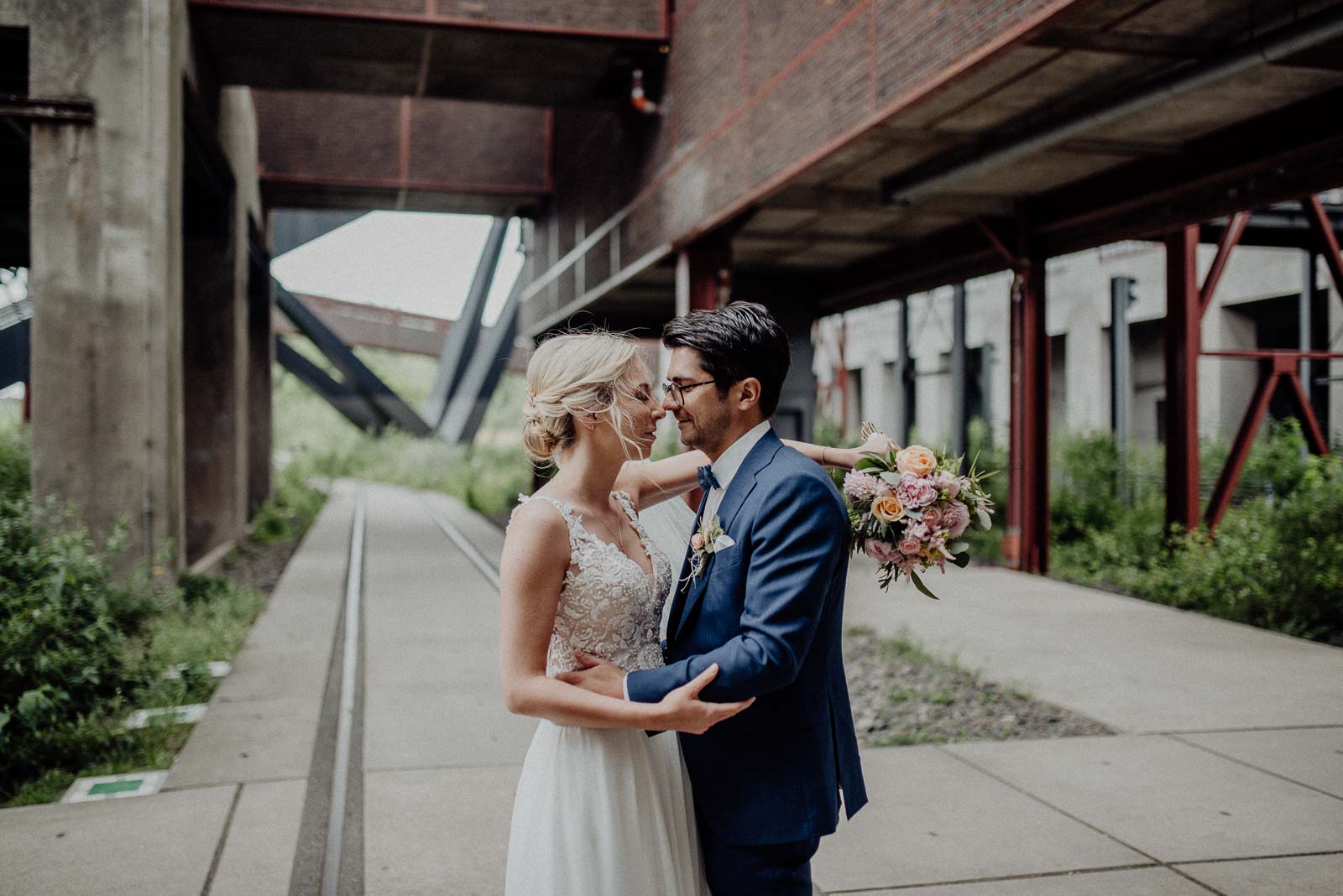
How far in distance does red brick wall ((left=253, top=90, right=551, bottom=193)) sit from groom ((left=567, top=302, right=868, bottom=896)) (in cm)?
1761

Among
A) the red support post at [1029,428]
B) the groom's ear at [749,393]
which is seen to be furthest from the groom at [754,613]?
the red support post at [1029,428]

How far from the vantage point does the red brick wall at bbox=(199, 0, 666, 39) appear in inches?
492

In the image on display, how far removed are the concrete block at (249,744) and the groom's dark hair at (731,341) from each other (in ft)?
13.0

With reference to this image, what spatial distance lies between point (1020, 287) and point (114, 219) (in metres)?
9.05

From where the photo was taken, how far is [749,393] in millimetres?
2383

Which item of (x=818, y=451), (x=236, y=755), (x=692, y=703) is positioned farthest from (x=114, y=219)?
(x=692, y=703)

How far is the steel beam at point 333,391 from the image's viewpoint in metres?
35.3

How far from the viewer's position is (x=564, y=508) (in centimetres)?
239

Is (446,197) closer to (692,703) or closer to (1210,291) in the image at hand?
(1210,291)

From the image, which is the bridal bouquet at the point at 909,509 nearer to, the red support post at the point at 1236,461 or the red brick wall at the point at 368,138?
the red support post at the point at 1236,461

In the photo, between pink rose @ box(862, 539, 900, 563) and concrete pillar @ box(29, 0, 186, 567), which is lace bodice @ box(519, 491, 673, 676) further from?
concrete pillar @ box(29, 0, 186, 567)

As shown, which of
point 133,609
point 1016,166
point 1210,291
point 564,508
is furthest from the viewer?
point 1210,291

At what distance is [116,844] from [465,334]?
97.9 ft

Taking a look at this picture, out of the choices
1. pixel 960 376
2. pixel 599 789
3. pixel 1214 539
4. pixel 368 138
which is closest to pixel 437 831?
pixel 599 789
